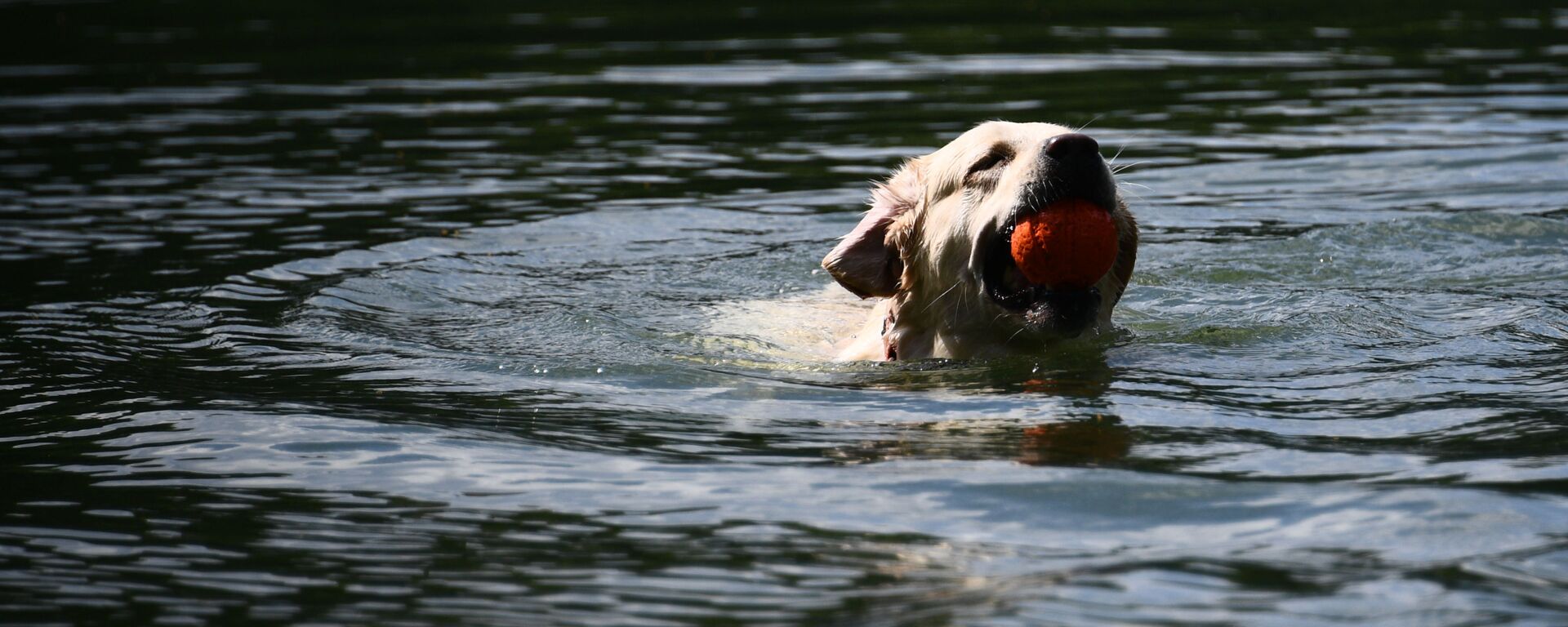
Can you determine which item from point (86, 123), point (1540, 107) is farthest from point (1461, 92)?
point (86, 123)

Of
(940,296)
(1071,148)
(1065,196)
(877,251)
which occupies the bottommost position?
(940,296)

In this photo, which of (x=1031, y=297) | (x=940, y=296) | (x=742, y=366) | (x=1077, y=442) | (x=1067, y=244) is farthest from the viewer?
(x=742, y=366)

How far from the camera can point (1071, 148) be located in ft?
22.1

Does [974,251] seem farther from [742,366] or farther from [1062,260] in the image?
[742,366]

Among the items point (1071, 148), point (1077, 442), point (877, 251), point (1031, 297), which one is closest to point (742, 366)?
point (877, 251)

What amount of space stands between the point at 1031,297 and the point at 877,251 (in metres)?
0.95

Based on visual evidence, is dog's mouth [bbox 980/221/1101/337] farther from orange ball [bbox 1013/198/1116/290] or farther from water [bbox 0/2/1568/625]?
water [bbox 0/2/1568/625]

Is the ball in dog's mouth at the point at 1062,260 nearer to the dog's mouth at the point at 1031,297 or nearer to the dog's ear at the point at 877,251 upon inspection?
the dog's mouth at the point at 1031,297

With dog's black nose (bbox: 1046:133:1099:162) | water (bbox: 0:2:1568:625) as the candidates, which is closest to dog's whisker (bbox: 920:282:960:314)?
water (bbox: 0:2:1568:625)

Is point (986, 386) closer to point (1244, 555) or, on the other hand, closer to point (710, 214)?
point (1244, 555)

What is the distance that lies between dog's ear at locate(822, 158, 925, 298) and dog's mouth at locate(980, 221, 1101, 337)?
567 millimetres

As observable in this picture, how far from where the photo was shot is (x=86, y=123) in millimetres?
15312

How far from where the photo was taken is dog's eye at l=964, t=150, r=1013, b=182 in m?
7.03

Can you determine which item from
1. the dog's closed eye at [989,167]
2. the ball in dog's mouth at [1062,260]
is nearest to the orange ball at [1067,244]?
the ball in dog's mouth at [1062,260]
